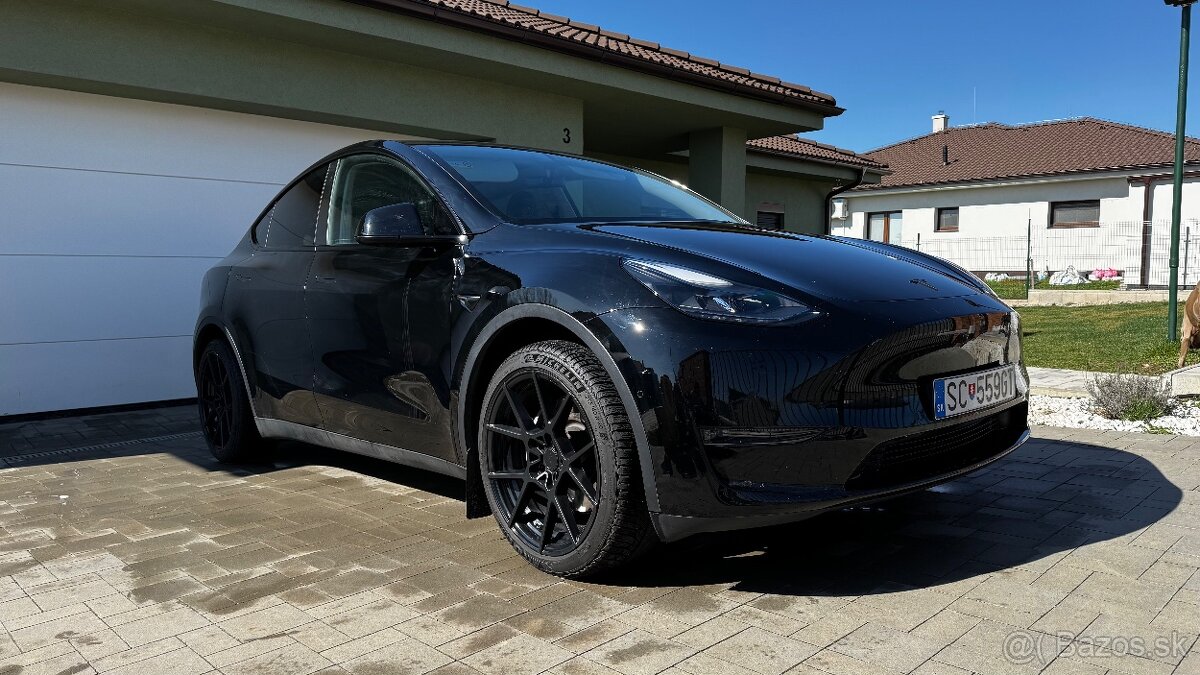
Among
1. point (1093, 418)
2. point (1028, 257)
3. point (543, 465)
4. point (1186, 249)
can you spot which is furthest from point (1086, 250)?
point (543, 465)

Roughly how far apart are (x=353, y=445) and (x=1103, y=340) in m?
9.21

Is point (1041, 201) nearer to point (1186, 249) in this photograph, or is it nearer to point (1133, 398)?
point (1186, 249)

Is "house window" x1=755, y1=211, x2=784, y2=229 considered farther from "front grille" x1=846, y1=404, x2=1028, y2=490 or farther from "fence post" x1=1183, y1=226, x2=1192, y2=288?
"front grille" x1=846, y1=404, x2=1028, y2=490

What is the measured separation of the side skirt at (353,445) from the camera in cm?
333

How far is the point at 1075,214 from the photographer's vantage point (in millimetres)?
24875

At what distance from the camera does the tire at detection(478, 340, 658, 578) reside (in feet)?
8.61

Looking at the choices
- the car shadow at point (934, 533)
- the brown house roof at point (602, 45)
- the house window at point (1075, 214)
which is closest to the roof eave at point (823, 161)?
the brown house roof at point (602, 45)

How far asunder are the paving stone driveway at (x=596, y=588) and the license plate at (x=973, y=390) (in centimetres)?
53

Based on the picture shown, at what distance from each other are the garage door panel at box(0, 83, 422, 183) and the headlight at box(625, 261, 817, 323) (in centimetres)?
572

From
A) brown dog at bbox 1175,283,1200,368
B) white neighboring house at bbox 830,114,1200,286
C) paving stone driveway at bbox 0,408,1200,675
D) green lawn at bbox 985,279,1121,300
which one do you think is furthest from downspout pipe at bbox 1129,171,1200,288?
paving stone driveway at bbox 0,408,1200,675

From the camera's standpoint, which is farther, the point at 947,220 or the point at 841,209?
the point at 841,209

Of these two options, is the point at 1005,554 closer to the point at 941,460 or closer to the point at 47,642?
the point at 941,460

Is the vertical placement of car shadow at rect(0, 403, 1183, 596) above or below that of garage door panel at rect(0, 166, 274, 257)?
below

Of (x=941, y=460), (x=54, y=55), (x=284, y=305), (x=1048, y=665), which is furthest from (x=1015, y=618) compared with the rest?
(x=54, y=55)
